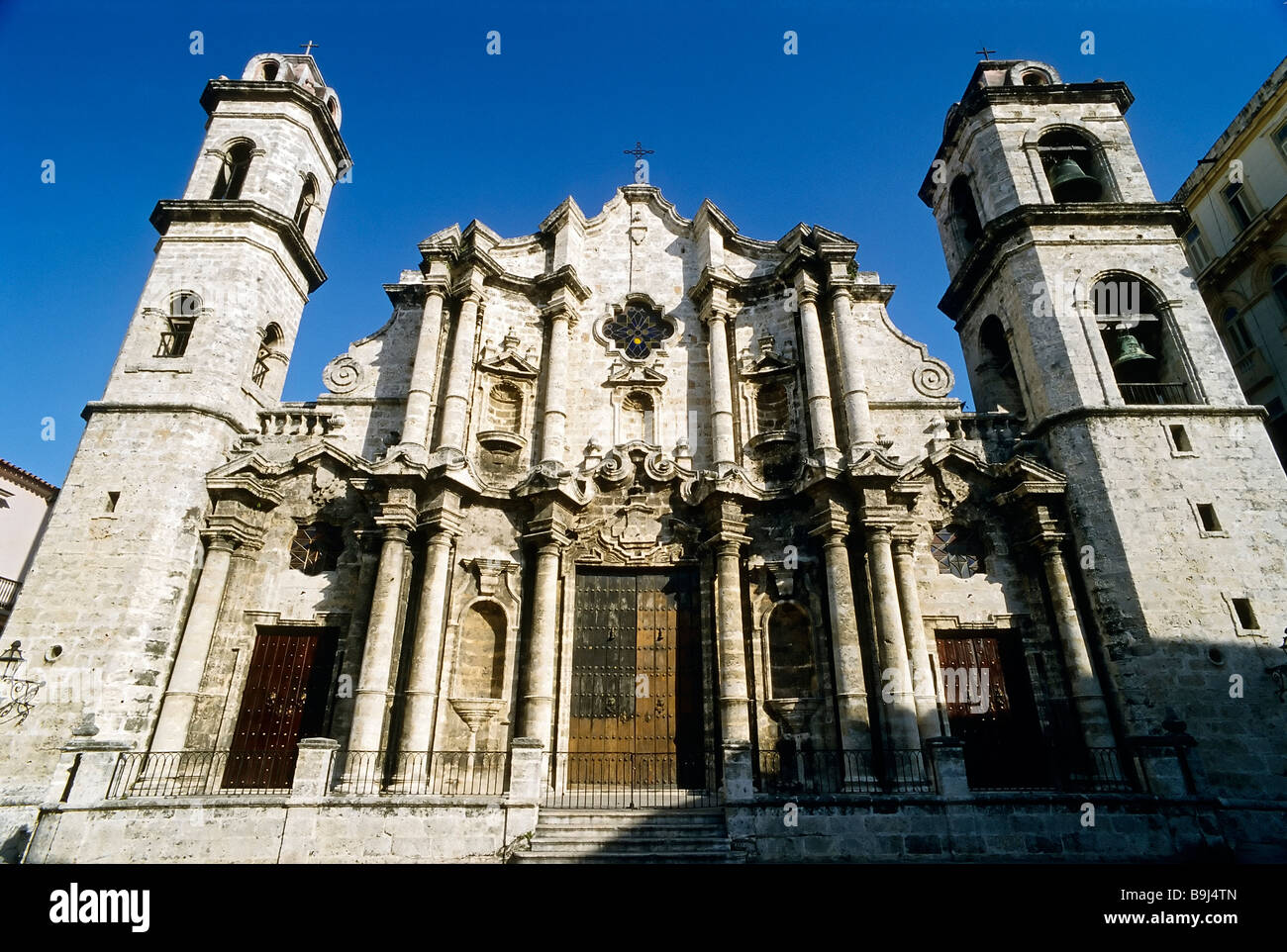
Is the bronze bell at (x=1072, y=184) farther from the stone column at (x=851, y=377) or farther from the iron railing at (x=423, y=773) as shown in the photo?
the iron railing at (x=423, y=773)

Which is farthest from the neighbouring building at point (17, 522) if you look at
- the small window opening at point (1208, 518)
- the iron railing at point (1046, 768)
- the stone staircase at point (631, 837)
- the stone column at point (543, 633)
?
the small window opening at point (1208, 518)

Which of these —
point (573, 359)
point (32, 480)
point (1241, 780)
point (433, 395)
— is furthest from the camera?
point (32, 480)

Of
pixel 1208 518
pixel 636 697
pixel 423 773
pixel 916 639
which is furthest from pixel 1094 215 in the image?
pixel 423 773

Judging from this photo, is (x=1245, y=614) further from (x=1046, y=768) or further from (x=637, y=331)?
(x=637, y=331)

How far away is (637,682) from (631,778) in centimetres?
177

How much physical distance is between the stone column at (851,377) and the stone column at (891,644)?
195 centimetres

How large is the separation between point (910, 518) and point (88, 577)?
15.4 m

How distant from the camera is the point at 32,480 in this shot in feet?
71.4

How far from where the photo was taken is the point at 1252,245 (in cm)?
2009

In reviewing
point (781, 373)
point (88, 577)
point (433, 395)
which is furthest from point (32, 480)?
point (781, 373)

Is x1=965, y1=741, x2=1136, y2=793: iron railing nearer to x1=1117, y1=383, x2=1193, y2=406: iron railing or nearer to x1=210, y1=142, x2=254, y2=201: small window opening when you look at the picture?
x1=1117, y1=383, x2=1193, y2=406: iron railing

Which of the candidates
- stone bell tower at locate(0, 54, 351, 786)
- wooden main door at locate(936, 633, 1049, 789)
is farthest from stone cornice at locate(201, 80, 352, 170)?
wooden main door at locate(936, 633, 1049, 789)

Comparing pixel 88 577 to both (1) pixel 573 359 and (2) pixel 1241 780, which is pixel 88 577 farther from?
(2) pixel 1241 780

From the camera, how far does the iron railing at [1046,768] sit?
11523mm
